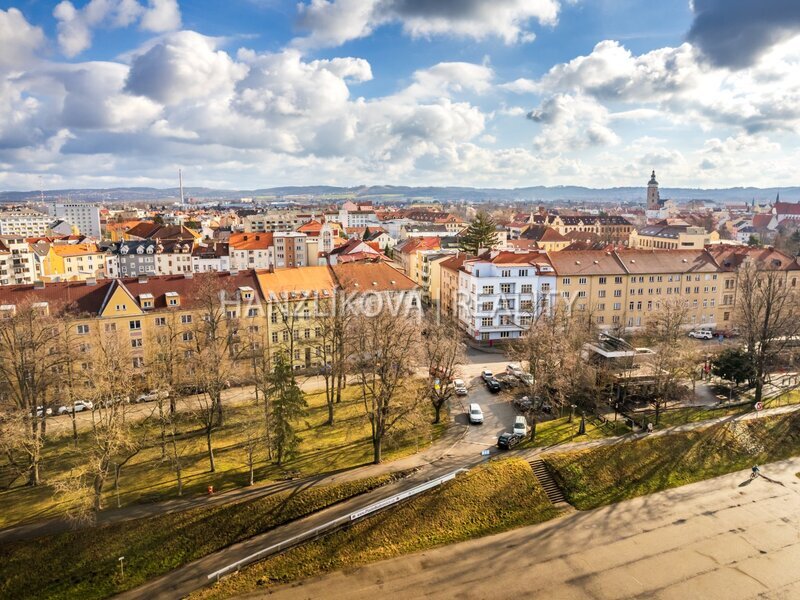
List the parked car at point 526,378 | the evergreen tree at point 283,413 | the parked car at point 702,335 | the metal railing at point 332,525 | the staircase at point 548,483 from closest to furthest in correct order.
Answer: the metal railing at point 332,525 < the staircase at point 548,483 < the evergreen tree at point 283,413 < the parked car at point 526,378 < the parked car at point 702,335

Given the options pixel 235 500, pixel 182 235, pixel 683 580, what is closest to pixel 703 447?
pixel 683 580

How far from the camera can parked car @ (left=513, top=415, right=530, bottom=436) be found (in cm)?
4316

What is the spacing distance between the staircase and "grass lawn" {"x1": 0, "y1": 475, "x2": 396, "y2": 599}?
1388cm

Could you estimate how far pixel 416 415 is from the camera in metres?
40.7

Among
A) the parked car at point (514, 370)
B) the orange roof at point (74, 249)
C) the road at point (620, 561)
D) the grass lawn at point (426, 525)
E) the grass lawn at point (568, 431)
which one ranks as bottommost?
the road at point (620, 561)

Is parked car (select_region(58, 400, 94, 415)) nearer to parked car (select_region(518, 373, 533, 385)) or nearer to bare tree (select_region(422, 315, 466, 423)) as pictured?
bare tree (select_region(422, 315, 466, 423))

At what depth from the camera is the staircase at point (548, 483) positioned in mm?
37250

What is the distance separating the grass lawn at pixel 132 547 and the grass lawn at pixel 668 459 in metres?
16.7

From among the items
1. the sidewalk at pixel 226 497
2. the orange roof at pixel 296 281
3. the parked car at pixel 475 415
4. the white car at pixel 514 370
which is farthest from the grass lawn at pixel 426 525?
the orange roof at pixel 296 281

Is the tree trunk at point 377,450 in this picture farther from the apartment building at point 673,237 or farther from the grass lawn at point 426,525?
the apartment building at point 673,237

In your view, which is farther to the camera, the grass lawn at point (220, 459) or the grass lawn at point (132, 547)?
the grass lawn at point (220, 459)

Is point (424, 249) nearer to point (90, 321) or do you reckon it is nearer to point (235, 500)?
point (90, 321)

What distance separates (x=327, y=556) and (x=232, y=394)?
25.0 metres

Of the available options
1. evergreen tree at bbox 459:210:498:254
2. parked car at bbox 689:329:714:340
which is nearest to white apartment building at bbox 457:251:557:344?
parked car at bbox 689:329:714:340
